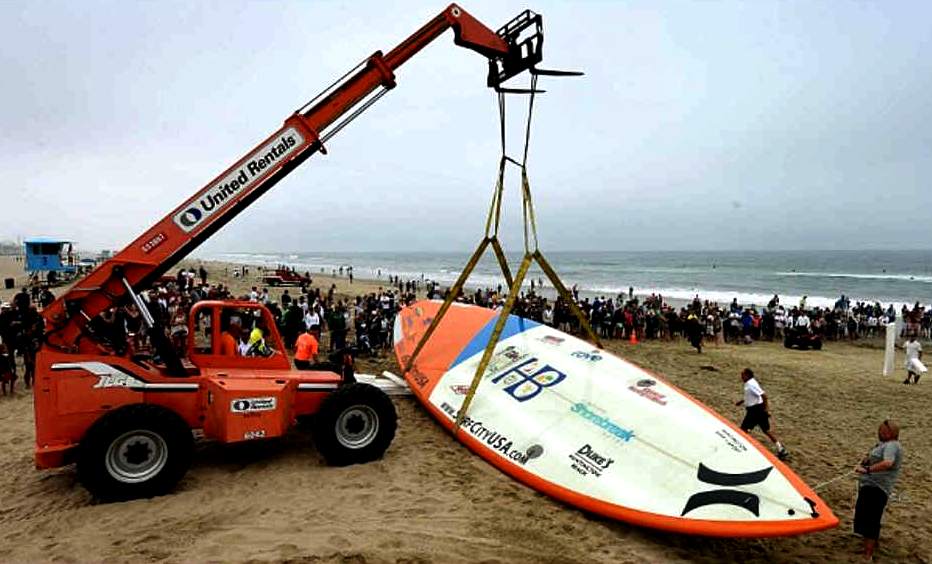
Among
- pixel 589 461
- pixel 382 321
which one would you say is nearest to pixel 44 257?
pixel 382 321

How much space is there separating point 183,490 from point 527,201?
4.96 m

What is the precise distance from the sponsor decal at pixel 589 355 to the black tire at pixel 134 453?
16.8 feet

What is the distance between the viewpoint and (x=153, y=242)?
229 inches

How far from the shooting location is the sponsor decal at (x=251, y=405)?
5672 millimetres

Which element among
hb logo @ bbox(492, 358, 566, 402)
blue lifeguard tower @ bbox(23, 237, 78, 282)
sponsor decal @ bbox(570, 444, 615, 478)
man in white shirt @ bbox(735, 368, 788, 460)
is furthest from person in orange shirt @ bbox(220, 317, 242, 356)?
blue lifeguard tower @ bbox(23, 237, 78, 282)

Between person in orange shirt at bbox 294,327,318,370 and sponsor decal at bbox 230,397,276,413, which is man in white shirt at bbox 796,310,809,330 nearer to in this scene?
person in orange shirt at bbox 294,327,318,370

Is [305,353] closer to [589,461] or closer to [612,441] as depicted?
[589,461]

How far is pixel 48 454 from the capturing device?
5156 mm

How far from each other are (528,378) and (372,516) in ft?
10.7

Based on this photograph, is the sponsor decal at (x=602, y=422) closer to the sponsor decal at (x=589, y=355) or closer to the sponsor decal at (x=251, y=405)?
the sponsor decal at (x=589, y=355)

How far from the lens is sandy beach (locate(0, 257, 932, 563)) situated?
4492 millimetres

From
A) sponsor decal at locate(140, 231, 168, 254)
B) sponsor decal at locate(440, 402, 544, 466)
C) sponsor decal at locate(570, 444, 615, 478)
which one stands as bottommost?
sponsor decal at locate(440, 402, 544, 466)

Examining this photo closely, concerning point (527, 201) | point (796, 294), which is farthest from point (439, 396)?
point (796, 294)

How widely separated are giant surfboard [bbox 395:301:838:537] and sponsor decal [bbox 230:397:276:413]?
248 centimetres
